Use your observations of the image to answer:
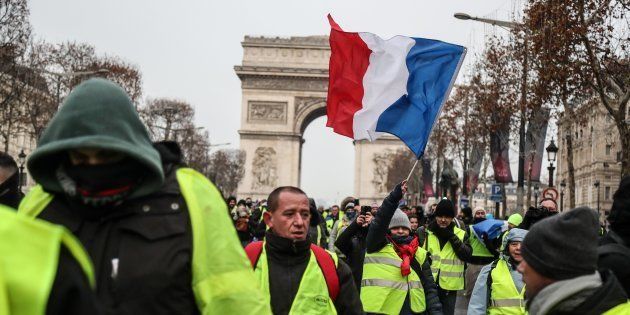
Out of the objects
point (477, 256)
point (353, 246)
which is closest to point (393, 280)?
point (353, 246)

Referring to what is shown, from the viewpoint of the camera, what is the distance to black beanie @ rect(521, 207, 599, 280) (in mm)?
3004

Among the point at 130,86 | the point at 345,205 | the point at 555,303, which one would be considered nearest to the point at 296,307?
the point at 555,303

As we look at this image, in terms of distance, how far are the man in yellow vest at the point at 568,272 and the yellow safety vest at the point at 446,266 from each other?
22.9ft

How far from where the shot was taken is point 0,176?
5328 millimetres

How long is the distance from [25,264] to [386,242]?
585 cm

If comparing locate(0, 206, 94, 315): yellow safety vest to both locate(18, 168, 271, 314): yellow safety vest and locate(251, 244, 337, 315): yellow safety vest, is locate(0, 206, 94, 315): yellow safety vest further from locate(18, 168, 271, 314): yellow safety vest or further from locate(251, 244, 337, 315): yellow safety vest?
locate(251, 244, 337, 315): yellow safety vest

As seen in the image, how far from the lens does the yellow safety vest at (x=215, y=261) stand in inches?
105

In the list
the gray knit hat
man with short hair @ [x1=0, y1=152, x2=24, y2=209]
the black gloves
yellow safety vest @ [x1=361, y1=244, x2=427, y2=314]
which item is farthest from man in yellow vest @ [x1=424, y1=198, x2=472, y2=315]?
man with short hair @ [x1=0, y1=152, x2=24, y2=209]

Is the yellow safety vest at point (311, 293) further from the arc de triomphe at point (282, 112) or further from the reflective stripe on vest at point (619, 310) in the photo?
the arc de triomphe at point (282, 112)

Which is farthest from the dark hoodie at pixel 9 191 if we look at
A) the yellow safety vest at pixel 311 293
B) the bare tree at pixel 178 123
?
the bare tree at pixel 178 123

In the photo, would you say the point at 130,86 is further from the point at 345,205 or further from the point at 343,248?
the point at 343,248

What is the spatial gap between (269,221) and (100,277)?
2427 millimetres

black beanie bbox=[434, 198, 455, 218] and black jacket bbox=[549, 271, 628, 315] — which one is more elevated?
black beanie bbox=[434, 198, 455, 218]

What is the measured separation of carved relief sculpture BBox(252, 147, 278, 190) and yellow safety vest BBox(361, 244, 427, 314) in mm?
56378
